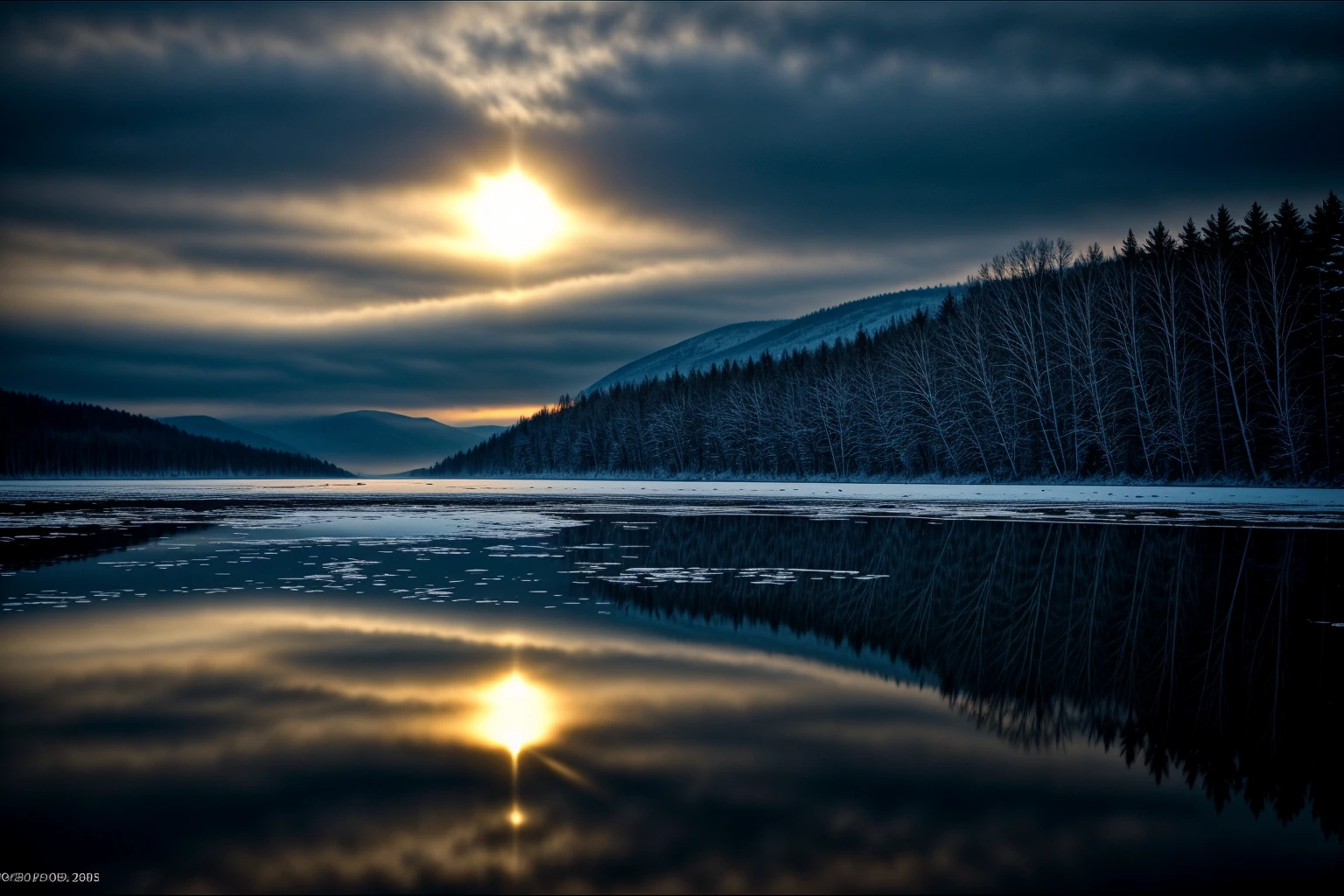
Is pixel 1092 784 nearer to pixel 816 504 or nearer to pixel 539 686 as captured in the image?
pixel 539 686

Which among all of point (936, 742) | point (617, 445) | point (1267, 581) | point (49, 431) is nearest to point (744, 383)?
point (617, 445)

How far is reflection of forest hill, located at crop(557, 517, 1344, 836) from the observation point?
7.10 meters

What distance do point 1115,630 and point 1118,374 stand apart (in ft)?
201

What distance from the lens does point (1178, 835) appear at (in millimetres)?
5305

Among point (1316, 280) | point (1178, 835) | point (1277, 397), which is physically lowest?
point (1178, 835)

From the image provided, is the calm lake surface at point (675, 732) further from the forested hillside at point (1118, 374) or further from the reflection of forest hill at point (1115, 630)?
the forested hillside at point (1118, 374)

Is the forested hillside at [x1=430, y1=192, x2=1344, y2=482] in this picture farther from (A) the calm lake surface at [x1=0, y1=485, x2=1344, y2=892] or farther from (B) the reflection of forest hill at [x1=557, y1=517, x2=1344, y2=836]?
(A) the calm lake surface at [x1=0, y1=485, x2=1344, y2=892]

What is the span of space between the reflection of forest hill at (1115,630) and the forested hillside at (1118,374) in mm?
37045

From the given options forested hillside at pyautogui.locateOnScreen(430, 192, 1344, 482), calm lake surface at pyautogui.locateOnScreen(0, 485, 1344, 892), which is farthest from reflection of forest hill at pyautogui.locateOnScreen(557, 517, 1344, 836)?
forested hillside at pyautogui.locateOnScreen(430, 192, 1344, 482)

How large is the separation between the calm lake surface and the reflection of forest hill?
61 mm

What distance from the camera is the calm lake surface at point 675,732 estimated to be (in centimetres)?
495

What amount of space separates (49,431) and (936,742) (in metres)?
235

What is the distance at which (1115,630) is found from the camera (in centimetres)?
1163

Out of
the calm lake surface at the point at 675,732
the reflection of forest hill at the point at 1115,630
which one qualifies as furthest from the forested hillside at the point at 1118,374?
the calm lake surface at the point at 675,732
